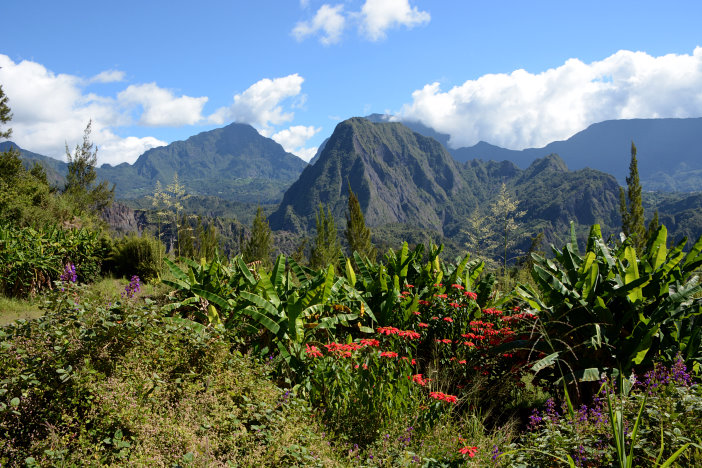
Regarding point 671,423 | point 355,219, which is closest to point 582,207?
point 355,219

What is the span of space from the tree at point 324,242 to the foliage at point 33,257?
8.71 metres

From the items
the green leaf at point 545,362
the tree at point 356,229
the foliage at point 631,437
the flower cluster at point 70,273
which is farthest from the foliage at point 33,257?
the tree at point 356,229

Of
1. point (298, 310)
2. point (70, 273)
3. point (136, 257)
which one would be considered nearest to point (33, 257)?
point (70, 273)

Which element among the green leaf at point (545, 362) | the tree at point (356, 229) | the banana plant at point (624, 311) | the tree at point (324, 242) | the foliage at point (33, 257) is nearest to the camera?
the green leaf at point (545, 362)

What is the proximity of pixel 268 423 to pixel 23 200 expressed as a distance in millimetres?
14432

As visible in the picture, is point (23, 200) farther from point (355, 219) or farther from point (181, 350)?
point (181, 350)

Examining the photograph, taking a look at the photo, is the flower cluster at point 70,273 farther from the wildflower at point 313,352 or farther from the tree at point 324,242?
the tree at point 324,242

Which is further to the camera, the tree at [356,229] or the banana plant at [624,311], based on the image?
the tree at [356,229]

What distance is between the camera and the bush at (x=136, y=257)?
9242 millimetres

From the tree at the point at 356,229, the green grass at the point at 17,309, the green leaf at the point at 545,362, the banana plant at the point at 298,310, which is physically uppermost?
the tree at the point at 356,229

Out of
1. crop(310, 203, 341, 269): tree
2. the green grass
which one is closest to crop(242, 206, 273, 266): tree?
crop(310, 203, 341, 269): tree

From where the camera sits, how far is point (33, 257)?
7125 mm

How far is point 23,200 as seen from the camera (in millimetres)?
12836

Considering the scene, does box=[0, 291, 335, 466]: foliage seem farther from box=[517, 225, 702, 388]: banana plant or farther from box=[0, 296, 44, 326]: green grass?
box=[0, 296, 44, 326]: green grass
